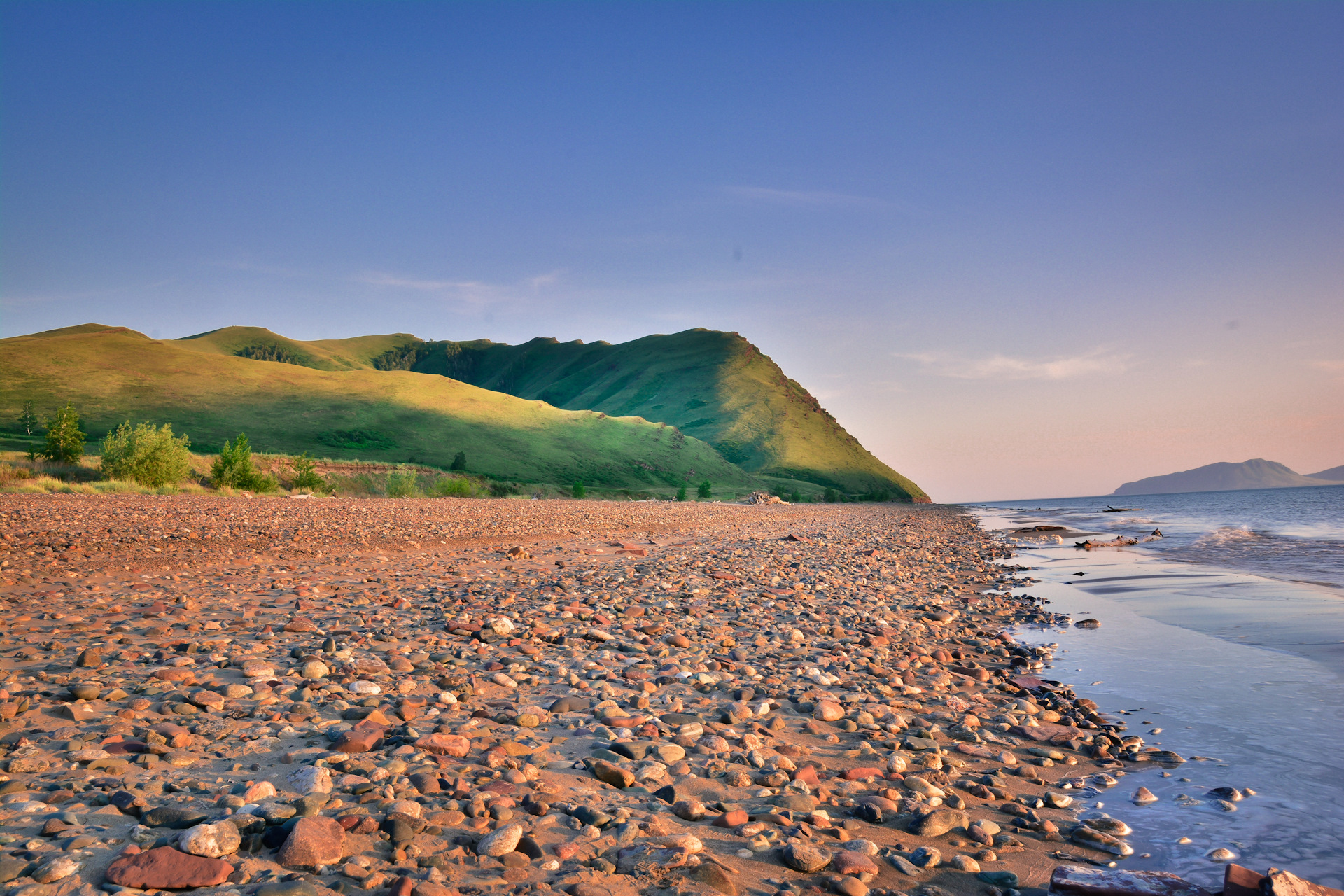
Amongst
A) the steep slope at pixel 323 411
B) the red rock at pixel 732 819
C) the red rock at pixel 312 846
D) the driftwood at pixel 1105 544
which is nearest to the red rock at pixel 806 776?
the red rock at pixel 732 819

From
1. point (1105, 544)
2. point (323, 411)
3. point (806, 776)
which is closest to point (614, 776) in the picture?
point (806, 776)

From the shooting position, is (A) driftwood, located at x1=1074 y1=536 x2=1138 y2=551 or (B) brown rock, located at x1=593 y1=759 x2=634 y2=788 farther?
(A) driftwood, located at x1=1074 y1=536 x2=1138 y2=551

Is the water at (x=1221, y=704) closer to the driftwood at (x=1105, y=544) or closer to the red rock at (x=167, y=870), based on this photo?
the red rock at (x=167, y=870)

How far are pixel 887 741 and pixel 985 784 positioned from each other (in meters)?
0.83

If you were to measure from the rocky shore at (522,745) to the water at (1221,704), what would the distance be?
33 centimetres

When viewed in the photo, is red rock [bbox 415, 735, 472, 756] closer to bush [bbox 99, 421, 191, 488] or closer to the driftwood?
the driftwood

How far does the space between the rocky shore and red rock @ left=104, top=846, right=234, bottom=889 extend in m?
0.01

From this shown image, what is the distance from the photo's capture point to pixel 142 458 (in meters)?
35.0

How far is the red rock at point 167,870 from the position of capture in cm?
262

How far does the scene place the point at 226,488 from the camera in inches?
1511

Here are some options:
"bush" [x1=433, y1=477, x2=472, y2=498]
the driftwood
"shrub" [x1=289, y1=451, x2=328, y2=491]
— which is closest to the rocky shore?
the driftwood

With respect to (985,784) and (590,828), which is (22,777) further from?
(985,784)

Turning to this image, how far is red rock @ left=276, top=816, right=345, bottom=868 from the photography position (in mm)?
2908

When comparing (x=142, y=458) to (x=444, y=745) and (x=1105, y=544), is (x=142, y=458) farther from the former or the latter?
(x=1105, y=544)
